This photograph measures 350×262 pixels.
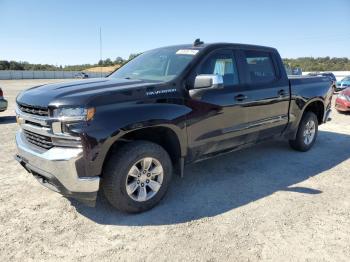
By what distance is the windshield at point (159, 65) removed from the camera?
4135mm

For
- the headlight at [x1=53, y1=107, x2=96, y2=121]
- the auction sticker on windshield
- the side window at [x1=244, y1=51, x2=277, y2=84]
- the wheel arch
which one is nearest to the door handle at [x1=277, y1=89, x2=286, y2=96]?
the side window at [x1=244, y1=51, x2=277, y2=84]

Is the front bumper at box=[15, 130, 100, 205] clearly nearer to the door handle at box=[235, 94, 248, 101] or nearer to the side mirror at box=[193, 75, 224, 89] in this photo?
the side mirror at box=[193, 75, 224, 89]

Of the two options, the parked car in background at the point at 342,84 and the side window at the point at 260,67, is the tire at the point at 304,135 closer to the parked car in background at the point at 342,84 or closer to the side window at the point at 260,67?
the side window at the point at 260,67

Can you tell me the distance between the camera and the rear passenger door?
4.74 m

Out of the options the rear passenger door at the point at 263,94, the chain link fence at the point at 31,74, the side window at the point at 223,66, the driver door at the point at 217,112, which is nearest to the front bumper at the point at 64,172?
the driver door at the point at 217,112

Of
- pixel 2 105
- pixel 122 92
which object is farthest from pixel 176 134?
pixel 2 105

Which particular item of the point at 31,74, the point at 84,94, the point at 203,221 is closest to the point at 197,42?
the point at 84,94

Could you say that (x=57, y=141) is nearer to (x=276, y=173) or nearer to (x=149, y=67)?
(x=149, y=67)

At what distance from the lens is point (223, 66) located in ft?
14.7

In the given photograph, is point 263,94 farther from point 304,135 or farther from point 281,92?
point 304,135

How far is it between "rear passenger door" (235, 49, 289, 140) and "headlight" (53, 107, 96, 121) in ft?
7.19

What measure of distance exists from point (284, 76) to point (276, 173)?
Result: 5.56 feet

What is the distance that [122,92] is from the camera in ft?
11.1

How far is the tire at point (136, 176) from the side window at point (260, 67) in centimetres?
201
